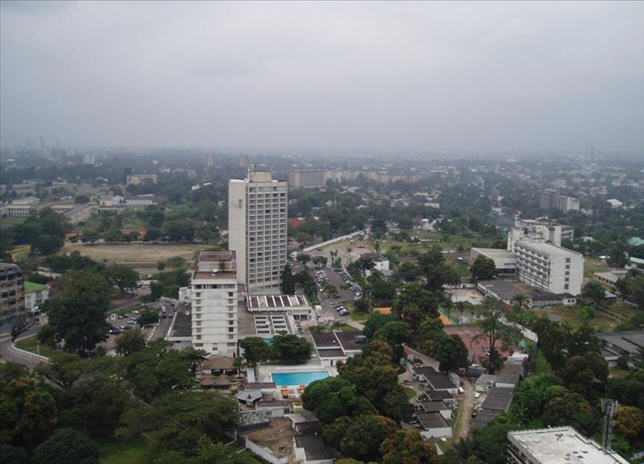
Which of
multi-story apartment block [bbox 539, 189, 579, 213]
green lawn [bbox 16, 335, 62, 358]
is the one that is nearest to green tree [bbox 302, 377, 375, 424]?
green lawn [bbox 16, 335, 62, 358]

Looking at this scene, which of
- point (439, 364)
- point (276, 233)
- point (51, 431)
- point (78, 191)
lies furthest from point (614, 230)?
point (78, 191)

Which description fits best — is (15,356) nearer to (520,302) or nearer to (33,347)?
(33,347)

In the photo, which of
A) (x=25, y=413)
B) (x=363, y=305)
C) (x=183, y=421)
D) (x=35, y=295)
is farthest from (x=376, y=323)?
(x=35, y=295)

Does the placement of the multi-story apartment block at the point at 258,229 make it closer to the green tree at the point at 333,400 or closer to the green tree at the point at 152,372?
the green tree at the point at 152,372

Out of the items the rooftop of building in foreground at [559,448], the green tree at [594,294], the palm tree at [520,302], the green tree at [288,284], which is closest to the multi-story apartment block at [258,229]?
the green tree at [288,284]

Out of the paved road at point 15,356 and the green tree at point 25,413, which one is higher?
the green tree at point 25,413
